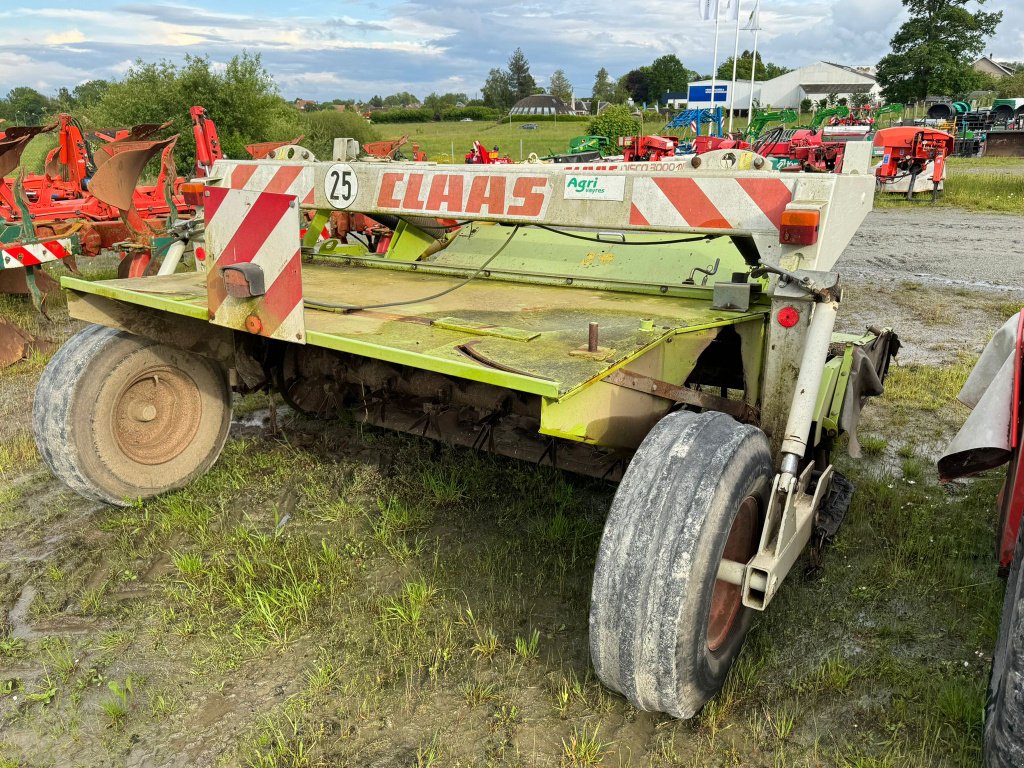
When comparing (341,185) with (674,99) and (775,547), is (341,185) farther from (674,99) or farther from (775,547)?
(674,99)

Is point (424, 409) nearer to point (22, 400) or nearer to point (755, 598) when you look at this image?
point (755, 598)

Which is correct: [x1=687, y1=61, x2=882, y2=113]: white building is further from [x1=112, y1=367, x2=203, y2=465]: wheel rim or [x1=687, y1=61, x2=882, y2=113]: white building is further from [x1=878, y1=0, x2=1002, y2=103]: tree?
[x1=112, y1=367, x2=203, y2=465]: wheel rim

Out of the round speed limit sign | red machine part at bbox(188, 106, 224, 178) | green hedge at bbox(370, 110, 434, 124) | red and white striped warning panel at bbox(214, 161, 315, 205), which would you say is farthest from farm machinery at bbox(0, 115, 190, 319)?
green hedge at bbox(370, 110, 434, 124)

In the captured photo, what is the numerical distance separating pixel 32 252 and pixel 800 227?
229 inches

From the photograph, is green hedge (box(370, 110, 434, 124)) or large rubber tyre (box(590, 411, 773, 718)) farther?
green hedge (box(370, 110, 434, 124))

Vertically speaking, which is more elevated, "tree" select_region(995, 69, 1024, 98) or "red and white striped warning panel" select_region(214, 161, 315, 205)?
"tree" select_region(995, 69, 1024, 98)

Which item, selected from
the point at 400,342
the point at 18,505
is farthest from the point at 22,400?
the point at 400,342

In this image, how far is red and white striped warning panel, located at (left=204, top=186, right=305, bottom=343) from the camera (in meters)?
2.70

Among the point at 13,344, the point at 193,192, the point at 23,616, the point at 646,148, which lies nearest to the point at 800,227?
the point at 193,192

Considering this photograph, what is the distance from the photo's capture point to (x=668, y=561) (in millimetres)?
2021

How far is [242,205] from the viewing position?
278 cm

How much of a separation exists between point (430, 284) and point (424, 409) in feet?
1.87

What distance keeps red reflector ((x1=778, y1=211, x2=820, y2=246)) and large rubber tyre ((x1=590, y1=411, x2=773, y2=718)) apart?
777mm

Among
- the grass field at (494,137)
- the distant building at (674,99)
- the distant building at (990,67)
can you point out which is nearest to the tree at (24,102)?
the grass field at (494,137)
